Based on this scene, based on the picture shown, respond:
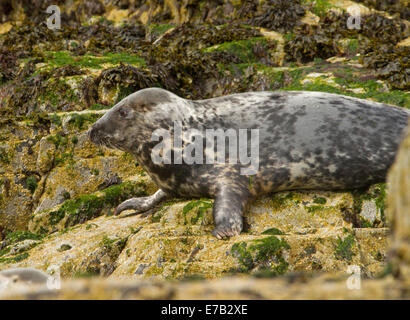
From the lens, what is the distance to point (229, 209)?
3646 millimetres

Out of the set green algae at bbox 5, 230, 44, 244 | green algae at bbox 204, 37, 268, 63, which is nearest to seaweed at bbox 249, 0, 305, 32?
green algae at bbox 204, 37, 268, 63

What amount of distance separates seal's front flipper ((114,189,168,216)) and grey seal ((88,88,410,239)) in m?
0.09

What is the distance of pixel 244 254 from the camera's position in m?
3.00

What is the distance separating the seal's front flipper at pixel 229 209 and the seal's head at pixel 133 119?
999 mm

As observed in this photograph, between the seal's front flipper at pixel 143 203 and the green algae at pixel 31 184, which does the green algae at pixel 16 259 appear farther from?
the green algae at pixel 31 184

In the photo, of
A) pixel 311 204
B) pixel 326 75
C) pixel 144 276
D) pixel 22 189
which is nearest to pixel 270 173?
pixel 311 204

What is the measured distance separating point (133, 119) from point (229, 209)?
1.37 m

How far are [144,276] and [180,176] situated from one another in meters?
1.39

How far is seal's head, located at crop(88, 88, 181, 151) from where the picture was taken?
427cm

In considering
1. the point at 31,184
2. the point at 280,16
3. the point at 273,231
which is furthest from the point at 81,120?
the point at 280,16

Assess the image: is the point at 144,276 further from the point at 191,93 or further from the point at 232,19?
the point at 232,19

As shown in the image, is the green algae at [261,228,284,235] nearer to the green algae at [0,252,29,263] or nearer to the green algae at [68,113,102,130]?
the green algae at [0,252,29,263]

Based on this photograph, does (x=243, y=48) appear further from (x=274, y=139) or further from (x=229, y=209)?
(x=229, y=209)

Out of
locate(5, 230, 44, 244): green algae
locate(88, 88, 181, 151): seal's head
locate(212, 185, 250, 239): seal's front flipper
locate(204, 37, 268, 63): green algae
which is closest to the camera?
locate(212, 185, 250, 239): seal's front flipper
